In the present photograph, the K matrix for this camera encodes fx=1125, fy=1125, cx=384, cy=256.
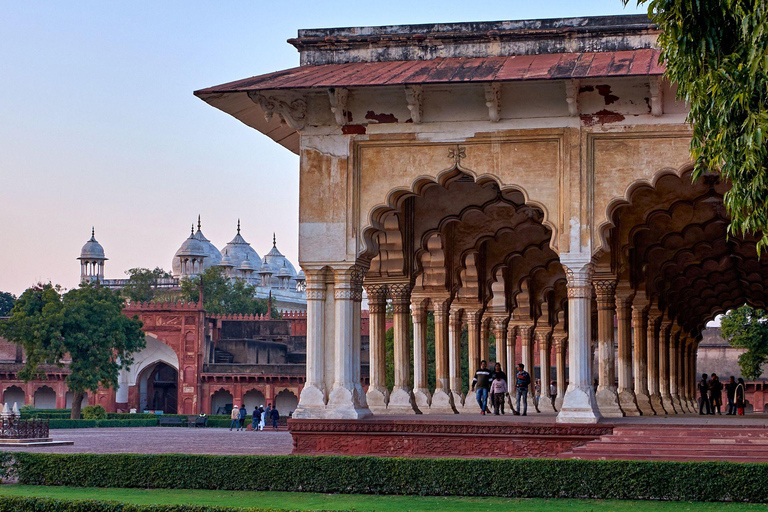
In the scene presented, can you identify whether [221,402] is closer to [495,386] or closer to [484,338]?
[484,338]

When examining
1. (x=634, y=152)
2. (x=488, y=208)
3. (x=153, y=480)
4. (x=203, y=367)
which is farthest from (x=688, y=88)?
(x=203, y=367)

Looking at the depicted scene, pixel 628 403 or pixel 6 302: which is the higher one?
pixel 6 302

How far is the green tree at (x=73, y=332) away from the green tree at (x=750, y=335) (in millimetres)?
24530

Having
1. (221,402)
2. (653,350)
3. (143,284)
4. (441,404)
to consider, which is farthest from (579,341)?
(143,284)

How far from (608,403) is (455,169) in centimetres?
512

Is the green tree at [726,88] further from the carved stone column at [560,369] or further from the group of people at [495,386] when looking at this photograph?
the carved stone column at [560,369]

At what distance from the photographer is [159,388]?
61531mm

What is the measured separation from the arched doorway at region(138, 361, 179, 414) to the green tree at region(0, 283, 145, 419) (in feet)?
39.3

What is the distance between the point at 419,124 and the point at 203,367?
43.4 meters

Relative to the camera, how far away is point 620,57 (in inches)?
612

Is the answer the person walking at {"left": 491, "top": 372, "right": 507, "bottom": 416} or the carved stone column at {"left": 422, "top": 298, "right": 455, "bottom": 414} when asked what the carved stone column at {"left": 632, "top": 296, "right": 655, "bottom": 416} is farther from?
the person walking at {"left": 491, "top": 372, "right": 507, "bottom": 416}

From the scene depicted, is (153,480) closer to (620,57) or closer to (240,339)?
(620,57)

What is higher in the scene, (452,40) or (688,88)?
(452,40)

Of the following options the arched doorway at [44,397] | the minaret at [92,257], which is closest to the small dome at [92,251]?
the minaret at [92,257]
